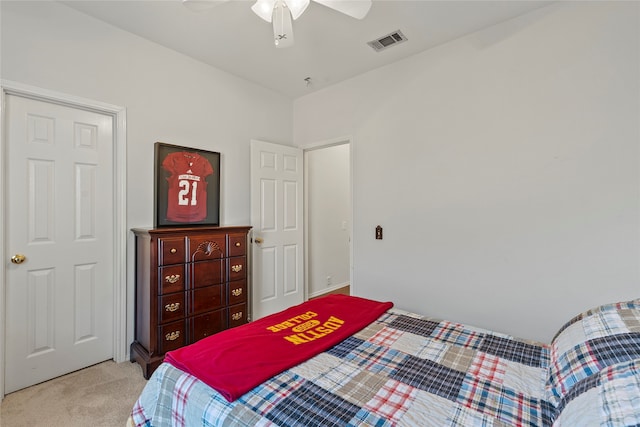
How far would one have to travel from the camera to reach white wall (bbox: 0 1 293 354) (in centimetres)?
202

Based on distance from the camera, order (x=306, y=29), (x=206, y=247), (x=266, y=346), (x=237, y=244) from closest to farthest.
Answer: (x=266, y=346) → (x=306, y=29) → (x=206, y=247) → (x=237, y=244)

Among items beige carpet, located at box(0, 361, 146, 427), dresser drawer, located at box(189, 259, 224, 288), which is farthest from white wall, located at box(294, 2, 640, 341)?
beige carpet, located at box(0, 361, 146, 427)

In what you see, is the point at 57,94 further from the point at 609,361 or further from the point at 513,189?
the point at 513,189

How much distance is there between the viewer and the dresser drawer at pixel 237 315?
2.66m

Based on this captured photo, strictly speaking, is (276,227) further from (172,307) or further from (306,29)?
(306,29)

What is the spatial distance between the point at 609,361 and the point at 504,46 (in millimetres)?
2300

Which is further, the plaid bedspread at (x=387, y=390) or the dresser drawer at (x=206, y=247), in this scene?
the dresser drawer at (x=206, y=247)

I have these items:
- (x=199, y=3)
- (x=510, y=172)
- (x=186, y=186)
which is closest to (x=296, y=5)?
(x=199, y=3)

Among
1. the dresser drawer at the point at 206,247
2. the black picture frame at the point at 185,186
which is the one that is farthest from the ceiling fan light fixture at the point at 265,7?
the dresser drawer at the point at 206,247

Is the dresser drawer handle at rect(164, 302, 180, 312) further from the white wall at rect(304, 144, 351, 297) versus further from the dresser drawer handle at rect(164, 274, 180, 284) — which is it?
the white wall at rect(304, 144, 351, 297)

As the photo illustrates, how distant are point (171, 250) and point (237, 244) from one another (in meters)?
0.58

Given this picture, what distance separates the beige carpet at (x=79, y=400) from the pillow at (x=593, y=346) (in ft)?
7.07

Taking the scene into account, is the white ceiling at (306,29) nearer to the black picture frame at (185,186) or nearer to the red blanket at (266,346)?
the black picture frame at (185,186)

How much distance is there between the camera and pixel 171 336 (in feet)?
7.48
